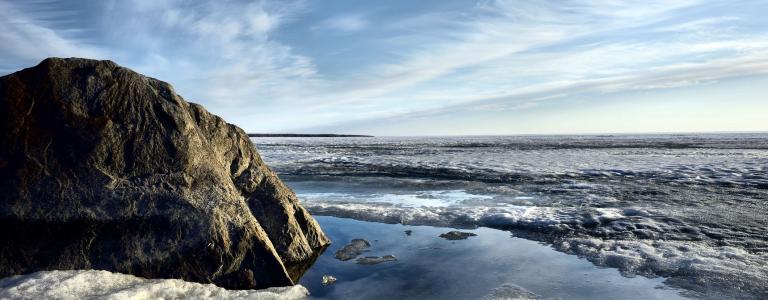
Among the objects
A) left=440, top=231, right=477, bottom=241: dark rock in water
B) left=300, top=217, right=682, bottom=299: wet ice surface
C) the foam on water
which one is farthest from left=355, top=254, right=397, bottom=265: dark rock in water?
left=440, top=231, right=477, bottom=241: dark rock in water

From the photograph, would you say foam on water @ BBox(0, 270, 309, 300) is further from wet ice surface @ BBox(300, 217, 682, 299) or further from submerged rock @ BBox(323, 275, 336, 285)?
wet ice surface @ BBox(300, 217, 682, 299)

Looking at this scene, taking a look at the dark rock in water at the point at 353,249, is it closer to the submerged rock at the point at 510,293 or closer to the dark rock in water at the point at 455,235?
the dark rock in water at the point at 455,235

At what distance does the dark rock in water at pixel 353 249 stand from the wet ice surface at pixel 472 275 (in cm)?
12

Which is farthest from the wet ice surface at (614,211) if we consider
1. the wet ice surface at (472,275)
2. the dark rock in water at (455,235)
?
the dark rock in water at (455,235)

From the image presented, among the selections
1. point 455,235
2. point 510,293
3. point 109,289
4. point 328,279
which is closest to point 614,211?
point 455,235

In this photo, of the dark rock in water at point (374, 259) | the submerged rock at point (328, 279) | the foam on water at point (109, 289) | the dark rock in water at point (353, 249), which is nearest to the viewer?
the foam on water at point (109, 289)

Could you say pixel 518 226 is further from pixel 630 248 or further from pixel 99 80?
pixel 99 80

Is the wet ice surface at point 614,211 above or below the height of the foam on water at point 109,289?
below

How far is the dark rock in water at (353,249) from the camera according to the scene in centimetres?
598

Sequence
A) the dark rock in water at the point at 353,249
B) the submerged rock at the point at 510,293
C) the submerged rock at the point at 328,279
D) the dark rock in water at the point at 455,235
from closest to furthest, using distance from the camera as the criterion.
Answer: the submerged rock at the point at 510,293
the submerged rock at the point at 328,279
the dark rock in water at the point at 353,249
the dark rock in water at the point at 455,235

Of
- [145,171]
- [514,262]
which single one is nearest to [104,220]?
[145,171]

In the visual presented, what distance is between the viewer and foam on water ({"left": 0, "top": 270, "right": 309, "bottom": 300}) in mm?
3958

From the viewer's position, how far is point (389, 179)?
52.0ft

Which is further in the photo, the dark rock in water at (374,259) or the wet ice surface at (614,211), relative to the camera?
the dark rock in water at (374,259)
